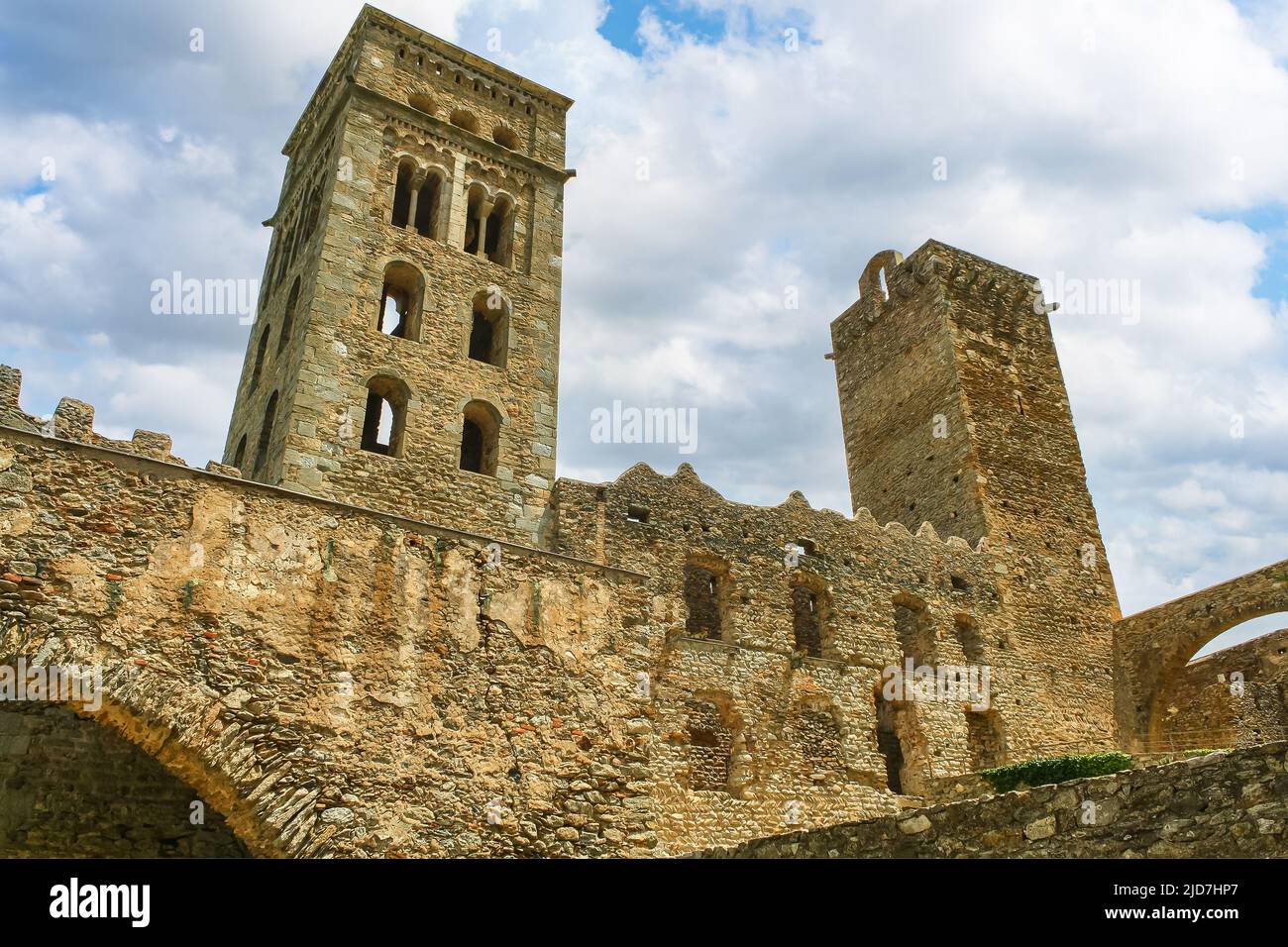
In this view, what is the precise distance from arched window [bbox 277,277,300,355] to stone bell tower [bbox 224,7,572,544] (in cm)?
6

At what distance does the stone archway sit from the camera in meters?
18.7

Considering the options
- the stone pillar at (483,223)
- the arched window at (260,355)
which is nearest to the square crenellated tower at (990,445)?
the stone pillar at (483,223)

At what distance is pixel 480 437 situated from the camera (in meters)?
16.9

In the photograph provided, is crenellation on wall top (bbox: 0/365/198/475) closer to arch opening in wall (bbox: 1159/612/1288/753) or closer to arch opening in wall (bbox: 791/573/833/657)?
arch opening in wall (bbox: 791/573/833/657)

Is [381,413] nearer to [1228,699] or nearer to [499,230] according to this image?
[499,230]

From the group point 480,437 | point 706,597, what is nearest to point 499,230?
point 480,437

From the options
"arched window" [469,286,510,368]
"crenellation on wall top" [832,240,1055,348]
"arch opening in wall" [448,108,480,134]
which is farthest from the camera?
"crenellation on wall top" [832,240,1055,348]

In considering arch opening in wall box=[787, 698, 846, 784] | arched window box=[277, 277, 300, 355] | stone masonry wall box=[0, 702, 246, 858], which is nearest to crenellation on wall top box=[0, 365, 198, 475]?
stone masonry wall box=[0, 702, 246, 858]

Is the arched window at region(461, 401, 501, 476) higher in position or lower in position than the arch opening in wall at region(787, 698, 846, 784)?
higher

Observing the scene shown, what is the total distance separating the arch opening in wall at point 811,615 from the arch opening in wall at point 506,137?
11022mm
